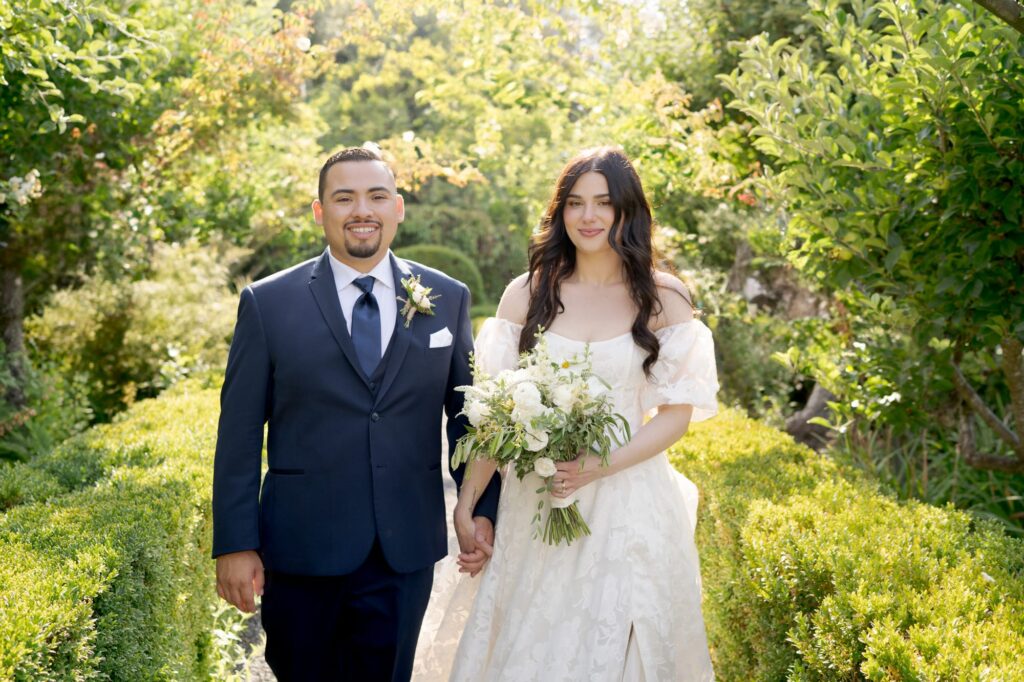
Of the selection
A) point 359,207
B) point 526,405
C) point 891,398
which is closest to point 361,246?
point 359,207

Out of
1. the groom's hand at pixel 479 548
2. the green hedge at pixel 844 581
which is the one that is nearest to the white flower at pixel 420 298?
the groom's hand at pixel 479 548

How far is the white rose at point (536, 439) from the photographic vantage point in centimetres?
312

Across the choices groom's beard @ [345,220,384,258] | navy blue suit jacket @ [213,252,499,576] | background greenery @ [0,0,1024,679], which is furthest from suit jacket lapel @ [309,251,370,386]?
background greenery @ [0,0,1024,679]

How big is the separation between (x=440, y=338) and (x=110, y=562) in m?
1.28

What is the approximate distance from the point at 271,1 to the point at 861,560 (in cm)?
Result: 1027

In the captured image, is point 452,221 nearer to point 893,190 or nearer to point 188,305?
point 188,305

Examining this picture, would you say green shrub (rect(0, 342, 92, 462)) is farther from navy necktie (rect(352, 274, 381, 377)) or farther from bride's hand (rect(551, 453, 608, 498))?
bride's hand (rect(551, 453, 608, 498))

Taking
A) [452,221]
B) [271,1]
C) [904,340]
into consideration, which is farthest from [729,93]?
[452,221]

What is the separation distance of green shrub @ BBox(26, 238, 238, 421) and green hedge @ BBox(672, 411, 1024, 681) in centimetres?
586

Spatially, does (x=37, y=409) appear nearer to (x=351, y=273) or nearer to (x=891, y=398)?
(x=351, y=273)

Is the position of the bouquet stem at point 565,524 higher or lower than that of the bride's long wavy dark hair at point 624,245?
lower

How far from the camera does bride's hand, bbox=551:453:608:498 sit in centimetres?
330

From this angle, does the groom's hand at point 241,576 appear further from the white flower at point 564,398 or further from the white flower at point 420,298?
the white flower at point 564,398

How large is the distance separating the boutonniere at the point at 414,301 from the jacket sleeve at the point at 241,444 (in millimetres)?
481
